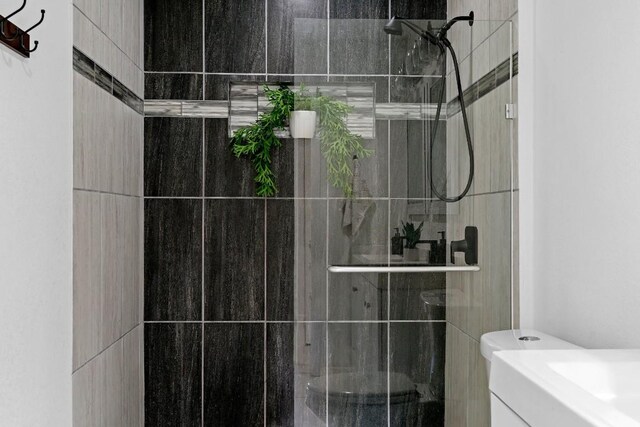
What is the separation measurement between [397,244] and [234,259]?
40.9 inches

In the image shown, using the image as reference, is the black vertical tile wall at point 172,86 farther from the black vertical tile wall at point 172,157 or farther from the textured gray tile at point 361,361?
the textured gray tile at point 361,361

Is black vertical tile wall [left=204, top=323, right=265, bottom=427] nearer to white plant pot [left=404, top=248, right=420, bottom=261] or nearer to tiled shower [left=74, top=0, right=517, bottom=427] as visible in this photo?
tiled shower [left=74, top=0, right=517, bottom=427]

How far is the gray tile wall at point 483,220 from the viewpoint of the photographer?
2.06 m

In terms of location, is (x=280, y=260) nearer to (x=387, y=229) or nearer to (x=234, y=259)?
(x=234, y=259)

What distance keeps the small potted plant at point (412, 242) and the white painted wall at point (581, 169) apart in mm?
397

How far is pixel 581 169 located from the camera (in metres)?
1.72

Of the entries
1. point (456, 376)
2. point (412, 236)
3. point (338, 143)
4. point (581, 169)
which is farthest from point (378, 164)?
point (456, 376)
